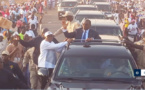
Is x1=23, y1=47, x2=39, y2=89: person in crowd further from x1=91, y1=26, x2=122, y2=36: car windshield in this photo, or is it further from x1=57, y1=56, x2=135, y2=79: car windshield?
x1=91, y1=26, x2=122, y2=36: car windshield

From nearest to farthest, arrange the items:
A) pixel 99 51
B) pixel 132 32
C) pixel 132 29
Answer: pixel 99 51, pixel 132 32, pixel 132 29

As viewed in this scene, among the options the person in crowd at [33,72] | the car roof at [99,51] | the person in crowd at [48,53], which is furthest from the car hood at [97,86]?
the person in crowd at [33,72]

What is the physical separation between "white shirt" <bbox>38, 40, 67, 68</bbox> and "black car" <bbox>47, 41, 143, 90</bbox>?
1.10 m

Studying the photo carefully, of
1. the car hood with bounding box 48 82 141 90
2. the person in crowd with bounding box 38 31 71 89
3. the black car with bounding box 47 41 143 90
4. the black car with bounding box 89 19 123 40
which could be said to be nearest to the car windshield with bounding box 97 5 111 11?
the black car with bounding box 89 19 123 40

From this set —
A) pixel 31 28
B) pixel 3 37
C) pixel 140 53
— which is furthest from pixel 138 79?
pixel 31 28

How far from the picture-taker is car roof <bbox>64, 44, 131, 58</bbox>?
775cm

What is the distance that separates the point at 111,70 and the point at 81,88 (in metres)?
0.79

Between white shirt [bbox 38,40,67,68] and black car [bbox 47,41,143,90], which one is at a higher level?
black car [bbox 47,41,143,90]

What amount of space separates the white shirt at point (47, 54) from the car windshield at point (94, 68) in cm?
142

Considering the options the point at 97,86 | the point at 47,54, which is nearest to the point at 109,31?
the point at 47,54

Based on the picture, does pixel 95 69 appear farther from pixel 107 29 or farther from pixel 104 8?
pixel 104 8

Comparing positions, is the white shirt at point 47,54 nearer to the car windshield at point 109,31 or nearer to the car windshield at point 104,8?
the car windshield at point 109,31

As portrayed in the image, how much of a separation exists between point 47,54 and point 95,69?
6.42 feet

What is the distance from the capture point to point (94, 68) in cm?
752
